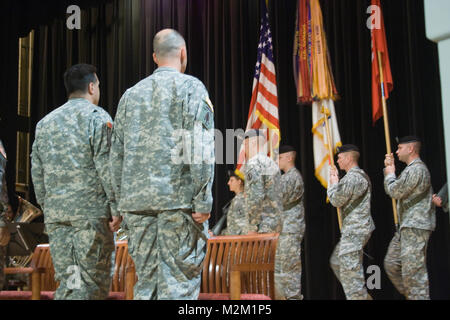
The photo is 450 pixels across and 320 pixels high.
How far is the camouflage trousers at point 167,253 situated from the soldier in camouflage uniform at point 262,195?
2.83 meters

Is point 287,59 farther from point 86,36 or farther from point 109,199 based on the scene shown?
point 109,199

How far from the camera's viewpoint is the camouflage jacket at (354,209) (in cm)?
551

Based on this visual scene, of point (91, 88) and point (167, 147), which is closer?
point (167, 147)

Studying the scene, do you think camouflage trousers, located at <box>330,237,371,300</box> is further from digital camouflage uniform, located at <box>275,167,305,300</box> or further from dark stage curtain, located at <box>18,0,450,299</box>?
dark stage curtain, located at <box>18,0,450,299</box>

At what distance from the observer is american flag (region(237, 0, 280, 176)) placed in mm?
6887

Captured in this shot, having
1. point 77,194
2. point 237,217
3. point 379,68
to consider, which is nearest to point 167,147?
point 77,194

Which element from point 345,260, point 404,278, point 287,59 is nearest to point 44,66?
point 287,59

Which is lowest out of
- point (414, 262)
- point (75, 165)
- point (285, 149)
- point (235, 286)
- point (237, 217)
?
point (414, 262)

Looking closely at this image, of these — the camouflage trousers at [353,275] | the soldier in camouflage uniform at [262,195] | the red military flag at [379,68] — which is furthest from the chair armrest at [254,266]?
the red military flag at [379,68]

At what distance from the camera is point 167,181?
260 cm

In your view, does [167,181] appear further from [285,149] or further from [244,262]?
[285,149]

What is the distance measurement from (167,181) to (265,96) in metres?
4.55

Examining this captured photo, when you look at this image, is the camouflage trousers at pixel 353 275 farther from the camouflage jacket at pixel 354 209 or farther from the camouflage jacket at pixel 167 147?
the camouflage jacket at pixel 167 147

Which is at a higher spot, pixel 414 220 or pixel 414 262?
pixel 414 220
